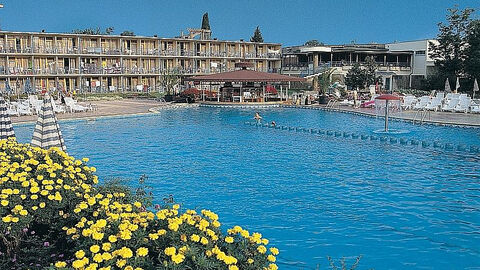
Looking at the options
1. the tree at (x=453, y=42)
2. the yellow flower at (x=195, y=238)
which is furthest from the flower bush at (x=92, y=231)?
the tree at (x=453, y=42)

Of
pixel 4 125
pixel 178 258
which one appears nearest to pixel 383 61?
pixel 4 125

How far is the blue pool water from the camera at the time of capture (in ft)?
25.1

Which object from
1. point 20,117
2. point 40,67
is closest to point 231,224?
point 20,117

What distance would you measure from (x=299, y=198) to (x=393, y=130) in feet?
38.2

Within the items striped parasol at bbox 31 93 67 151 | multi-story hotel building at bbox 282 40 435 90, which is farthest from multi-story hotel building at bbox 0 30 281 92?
striped parasol at bbox 31 93 67 151

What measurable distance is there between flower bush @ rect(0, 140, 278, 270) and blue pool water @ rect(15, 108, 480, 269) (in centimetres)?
324

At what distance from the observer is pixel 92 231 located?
3846mm

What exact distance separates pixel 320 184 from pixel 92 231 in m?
8.17

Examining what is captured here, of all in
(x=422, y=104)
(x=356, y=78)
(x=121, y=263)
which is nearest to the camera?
(x=121, y=263)

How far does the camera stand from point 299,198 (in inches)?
401

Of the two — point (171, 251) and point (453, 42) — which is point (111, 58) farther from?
point (171, 251)

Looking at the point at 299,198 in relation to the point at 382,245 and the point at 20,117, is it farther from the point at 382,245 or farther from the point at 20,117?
the point at 20,117

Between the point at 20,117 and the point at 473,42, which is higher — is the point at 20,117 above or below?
below

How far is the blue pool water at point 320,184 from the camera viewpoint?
25.1 ft
